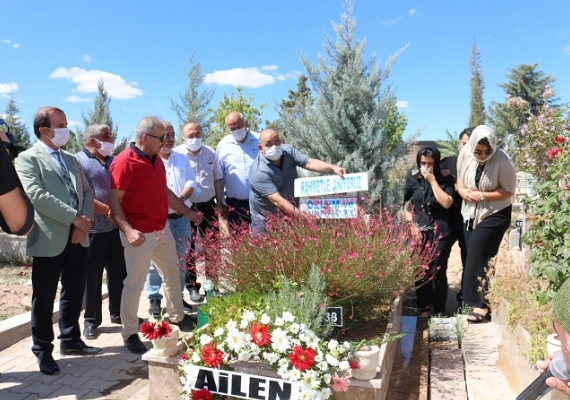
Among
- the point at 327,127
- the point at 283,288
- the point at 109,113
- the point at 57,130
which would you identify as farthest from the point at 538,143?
the point at 109,113

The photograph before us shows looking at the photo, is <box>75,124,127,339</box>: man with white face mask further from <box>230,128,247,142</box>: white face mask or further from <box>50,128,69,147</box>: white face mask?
<box>230,128,247,142</box>: white face mask

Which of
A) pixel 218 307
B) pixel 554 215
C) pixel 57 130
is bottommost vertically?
pixel 218 307

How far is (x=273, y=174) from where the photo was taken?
472cm

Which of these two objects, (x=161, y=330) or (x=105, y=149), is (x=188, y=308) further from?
(x=161, y=330)

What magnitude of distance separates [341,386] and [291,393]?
282 millimetres

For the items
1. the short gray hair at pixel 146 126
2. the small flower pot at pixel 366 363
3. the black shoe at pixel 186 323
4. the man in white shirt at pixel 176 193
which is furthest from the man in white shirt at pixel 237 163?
the small flower pot at pixel 366 363

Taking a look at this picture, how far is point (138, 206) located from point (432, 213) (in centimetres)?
286

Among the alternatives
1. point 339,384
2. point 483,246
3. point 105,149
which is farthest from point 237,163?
point 339,384

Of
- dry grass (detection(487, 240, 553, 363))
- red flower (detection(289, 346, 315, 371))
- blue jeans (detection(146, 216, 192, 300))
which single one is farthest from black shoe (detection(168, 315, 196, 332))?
dry grass (detection(487, 240, 553, 363))

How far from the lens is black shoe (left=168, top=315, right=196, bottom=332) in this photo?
185 inches

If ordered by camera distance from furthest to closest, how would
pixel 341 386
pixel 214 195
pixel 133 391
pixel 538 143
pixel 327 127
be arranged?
pixel 538 143
pixel 327 127
pixel 214 195
pixel 133 391
pixel 341 386

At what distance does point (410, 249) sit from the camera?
3918 mm

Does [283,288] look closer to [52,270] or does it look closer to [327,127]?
[52,270]

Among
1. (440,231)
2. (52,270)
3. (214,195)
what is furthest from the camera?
(214,195)
